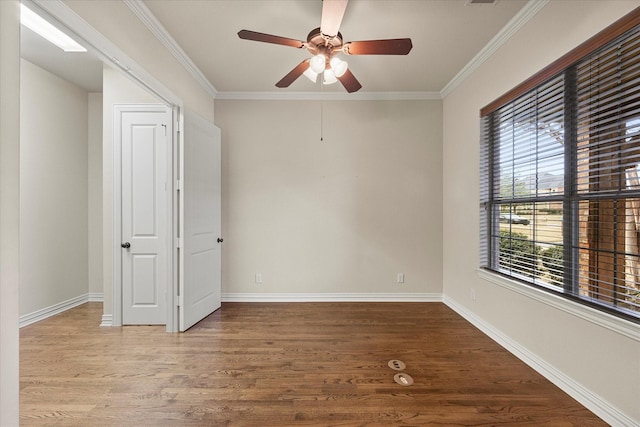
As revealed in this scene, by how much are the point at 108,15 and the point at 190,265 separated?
2253 mm

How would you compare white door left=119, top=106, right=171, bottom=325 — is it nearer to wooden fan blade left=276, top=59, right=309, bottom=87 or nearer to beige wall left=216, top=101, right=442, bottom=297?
beige wall left=216, top=101, right=442, bottom=297

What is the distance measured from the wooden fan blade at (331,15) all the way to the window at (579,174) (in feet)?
5.24

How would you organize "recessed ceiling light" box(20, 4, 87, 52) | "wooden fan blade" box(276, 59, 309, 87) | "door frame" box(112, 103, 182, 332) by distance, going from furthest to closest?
"door frame" box(112, 103, 182, 332), "recessed ceiling light" box(20, 4, 87, 52), "wooden fan blade" box(276, 59, 309, 87)

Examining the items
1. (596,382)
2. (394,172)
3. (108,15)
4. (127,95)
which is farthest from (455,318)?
(127,95)

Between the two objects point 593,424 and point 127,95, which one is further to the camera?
point 127,95

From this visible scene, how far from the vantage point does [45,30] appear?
2.67 metres

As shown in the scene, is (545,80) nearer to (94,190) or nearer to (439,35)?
(439,35)

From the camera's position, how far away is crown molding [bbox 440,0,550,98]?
2.20 m

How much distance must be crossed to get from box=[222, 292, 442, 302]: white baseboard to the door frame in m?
1.03

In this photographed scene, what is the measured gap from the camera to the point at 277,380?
2.10m

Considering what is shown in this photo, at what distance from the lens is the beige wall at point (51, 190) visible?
322 centimetres

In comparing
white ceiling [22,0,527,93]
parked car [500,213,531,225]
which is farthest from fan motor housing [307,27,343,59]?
parked car [500,213,531,225]

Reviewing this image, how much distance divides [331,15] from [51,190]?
388cm

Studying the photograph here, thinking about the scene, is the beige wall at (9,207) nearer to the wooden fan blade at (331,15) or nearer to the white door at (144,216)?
the wooden fan blade at (331,15)
